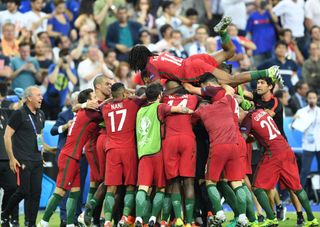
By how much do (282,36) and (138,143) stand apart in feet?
33.7

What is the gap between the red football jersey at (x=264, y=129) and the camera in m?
17.1

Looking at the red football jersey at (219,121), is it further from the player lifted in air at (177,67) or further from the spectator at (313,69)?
the spectator at (313,69)

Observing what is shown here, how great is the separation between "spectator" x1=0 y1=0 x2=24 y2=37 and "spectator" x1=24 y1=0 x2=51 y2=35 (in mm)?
186

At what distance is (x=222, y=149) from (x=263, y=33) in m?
10.7

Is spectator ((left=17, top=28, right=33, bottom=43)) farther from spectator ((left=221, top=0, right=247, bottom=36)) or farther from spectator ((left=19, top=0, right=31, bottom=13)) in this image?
spectator ((left=221, top=0, right=247, bottom=36))

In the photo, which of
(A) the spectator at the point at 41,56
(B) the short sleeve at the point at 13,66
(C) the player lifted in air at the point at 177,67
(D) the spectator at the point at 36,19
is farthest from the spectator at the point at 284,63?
(C) the player lifted in air at the point at 177,67

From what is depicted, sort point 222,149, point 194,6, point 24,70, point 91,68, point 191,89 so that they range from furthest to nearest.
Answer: point 194,6 < point 91,68 < point 24,70 < point 191,89 < point 222,149

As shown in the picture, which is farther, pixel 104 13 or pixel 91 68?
pixel 104 13

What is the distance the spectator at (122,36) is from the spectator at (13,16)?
7.20 ft

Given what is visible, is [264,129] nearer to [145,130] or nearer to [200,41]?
[145,130]

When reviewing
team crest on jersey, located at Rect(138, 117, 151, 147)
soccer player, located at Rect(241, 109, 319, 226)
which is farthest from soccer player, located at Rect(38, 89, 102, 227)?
soccer player, located at Rect(241, 109, 319, 226)

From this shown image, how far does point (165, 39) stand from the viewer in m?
24.6

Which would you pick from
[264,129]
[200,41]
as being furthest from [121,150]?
[200,41]

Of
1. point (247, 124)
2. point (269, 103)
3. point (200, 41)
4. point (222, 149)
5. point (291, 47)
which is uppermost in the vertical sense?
point (200, 41)
